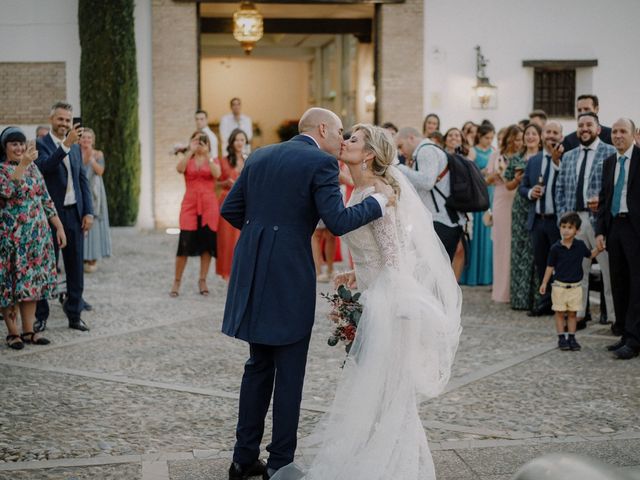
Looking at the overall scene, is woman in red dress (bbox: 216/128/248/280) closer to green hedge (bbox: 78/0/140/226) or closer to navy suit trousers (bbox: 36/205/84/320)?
navy suit trousers (bbox: 36/205/84/320)

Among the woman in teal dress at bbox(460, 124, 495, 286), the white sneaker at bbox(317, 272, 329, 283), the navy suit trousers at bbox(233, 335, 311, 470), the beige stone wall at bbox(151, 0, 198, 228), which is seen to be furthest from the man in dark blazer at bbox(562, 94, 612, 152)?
the beige stone wall at bbox(151, 0, 198, 228)

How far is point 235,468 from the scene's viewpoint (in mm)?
4828

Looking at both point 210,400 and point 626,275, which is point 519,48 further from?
point 210,400

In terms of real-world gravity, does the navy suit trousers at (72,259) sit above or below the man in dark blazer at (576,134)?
→ below

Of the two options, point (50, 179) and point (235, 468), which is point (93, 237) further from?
point (235, 468)

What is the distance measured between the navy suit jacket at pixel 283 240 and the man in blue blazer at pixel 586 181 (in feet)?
16.7

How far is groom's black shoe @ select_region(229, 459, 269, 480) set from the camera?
4.82 metres

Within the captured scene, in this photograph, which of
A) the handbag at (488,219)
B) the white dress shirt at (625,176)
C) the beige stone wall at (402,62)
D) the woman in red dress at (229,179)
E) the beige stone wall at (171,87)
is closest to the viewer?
the white dress shirt at (625,176)

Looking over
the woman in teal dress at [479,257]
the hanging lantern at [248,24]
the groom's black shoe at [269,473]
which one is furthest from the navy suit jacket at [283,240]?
the hanging lantern at [248,24]

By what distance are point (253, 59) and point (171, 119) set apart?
17.1m

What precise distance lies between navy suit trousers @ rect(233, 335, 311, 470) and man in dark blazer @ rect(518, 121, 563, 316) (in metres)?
5.82

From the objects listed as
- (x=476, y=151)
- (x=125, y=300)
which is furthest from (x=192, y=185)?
(x=476, y=151)

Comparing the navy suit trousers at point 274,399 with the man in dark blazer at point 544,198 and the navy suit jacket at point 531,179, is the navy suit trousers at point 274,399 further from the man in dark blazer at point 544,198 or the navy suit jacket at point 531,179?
the navy suit jacket at point 531,179

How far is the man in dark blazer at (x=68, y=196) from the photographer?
8.84 metres
